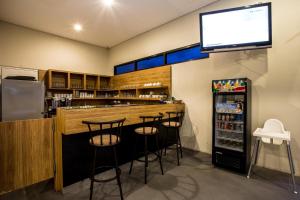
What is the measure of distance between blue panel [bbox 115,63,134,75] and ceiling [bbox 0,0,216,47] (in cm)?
112

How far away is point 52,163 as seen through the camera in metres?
2.40

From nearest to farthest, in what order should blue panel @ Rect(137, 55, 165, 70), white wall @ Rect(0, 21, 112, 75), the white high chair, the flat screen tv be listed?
1. the white high chair
2. the flat screen tv
3. white wall @ Rect(0, 21, 112, 75)
4. blue panel @ Rect(137, 55, 165, 70)

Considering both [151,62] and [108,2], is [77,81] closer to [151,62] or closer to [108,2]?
[151,62]

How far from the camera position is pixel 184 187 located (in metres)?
2.27

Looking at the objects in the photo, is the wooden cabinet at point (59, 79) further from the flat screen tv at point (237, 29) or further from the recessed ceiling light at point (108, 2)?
the flat screen tv at point (237, 29)

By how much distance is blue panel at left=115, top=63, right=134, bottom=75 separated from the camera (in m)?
5.59

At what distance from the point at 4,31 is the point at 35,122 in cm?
367

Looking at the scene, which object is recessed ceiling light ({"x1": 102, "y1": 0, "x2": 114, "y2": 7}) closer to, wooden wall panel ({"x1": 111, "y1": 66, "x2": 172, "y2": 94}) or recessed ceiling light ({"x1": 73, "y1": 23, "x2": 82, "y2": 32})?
recessed ceiling light ({"x1": 73, "y1": 23, "x2": 82, "y2": 32})

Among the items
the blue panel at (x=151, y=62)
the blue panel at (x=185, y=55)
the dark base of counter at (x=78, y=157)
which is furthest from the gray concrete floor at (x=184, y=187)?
the blue panel at (x=151, y=62)

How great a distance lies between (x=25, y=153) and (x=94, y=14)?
3.34 m

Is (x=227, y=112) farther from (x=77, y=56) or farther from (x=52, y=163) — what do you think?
(x=77, y=56)

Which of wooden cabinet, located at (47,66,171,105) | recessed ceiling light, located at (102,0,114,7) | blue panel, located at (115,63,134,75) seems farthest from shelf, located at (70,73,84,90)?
recessed ceiling light, located at (102,0,114,7)

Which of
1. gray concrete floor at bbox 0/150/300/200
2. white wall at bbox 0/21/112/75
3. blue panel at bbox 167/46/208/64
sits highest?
white wall at bbox 0/21/112/75

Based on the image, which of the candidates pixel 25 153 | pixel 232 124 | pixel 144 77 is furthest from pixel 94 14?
pixel 232 124
